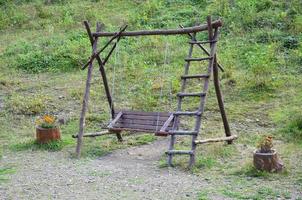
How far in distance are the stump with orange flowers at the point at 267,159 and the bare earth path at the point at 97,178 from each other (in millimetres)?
837

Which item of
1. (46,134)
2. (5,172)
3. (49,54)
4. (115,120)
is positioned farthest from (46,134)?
(49,54)

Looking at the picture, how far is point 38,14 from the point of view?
68.0 ft

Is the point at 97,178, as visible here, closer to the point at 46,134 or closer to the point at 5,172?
the point at 5,172

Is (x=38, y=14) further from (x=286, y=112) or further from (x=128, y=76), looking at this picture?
(x=286, y=112)

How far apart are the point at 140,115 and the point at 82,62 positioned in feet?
20.0

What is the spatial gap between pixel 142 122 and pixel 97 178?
1.96 metres

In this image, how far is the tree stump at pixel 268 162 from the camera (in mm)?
7656

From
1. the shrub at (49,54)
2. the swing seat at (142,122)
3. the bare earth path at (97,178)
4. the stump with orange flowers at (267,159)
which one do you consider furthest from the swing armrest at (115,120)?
the shrub at (49,54)

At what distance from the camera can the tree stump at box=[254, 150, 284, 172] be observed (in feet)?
25.1

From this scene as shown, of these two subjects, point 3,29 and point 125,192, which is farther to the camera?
point 3,29

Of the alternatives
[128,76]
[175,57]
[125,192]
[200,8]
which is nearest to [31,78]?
[128,76]

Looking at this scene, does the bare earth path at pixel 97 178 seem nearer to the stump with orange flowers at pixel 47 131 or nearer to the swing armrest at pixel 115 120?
the stump with orange flowers at pixel 47 131

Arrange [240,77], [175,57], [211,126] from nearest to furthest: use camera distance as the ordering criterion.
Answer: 1. [211,126]
2. [240,77]
3. [175,57]

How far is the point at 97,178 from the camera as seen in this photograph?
786 cm
